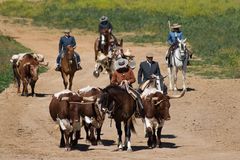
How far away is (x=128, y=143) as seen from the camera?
757 inches

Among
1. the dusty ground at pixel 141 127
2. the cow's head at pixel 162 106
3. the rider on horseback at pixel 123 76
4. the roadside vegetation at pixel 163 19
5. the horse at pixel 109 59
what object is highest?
the rider on horseback at pixel 123 76

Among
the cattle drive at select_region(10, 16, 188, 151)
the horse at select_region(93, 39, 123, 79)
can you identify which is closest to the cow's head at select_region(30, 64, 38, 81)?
the horse at select_region(93, 39, 123, 79)

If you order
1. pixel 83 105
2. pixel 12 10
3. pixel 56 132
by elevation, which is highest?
pixel 83 105

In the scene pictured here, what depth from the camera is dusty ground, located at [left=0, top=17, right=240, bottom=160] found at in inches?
747

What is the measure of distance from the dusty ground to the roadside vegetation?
188 inches

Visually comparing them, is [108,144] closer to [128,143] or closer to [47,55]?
[128,143]

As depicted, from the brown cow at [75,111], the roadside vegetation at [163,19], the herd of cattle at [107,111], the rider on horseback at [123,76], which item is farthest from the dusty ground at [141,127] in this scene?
the roadside vegetation at [163,19]

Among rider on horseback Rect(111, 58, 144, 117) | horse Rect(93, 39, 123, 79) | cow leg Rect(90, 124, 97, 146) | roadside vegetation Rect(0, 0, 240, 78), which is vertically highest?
rider on horseback Rect(111, 58, 144, 117)

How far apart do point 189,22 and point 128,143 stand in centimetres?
3822

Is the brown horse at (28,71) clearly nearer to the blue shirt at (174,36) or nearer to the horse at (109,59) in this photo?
the horse at (109,59)

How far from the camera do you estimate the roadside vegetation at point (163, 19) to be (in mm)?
39888

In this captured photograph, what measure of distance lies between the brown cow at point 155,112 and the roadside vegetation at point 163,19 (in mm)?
14905

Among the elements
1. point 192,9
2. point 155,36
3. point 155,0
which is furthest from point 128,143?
point 155,0

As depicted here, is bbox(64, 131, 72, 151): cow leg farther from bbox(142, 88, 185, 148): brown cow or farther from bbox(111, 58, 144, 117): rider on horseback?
bbox(142, 88, 185, 148): brown cow
